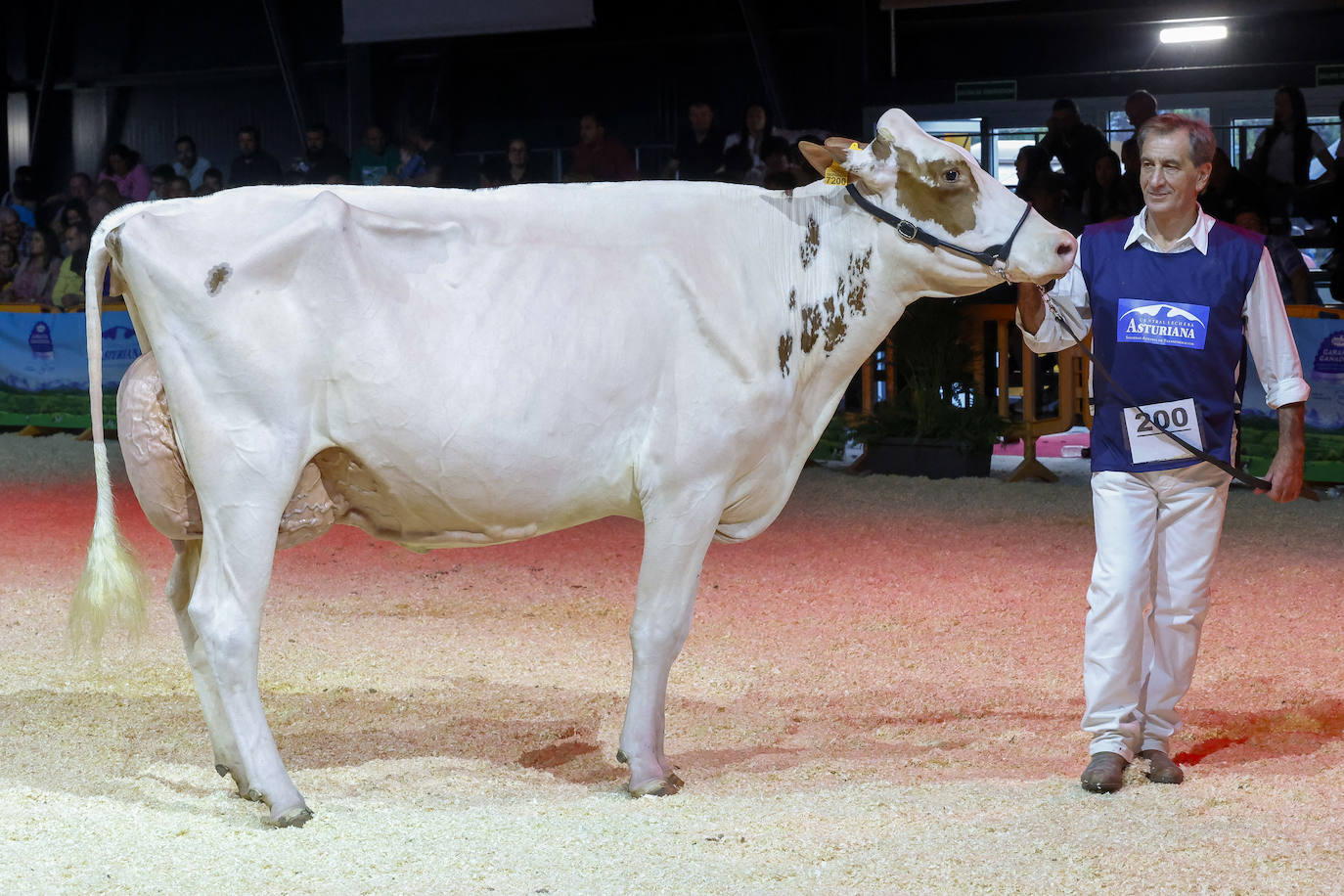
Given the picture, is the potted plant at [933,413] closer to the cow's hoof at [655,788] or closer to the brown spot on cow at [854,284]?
the brown spot on cow at [854,284]

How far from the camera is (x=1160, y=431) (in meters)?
4.41

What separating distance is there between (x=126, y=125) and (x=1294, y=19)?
52.2 ft

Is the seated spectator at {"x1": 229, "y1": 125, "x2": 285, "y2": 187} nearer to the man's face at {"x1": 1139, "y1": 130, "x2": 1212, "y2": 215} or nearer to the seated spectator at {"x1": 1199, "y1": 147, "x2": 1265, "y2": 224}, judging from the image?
the seated spectator at {"x1": 1199, "y1": 147, "x2": 1265, "y2": 224}

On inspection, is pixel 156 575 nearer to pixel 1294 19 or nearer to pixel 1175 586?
pixel 1175 586

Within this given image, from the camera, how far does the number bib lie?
4387 mm

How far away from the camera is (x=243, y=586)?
4109mm

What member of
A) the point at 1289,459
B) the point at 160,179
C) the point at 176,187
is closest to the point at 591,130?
the point at 176,187

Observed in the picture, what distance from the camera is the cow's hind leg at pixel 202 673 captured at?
4.43 metres

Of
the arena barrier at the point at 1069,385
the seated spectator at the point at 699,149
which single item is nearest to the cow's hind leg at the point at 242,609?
the arena barrier at the point at 1069,385

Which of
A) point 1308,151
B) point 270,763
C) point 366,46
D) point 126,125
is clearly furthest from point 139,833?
point 126,125

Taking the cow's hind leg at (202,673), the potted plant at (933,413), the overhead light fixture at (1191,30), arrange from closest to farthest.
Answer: the cow's hind leg at (202,673) < the potted plant at (933,413) < the overhead light fixture at (1191,30)

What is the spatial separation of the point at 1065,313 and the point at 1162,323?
302mm

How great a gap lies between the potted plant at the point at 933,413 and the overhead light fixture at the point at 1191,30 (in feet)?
16.0

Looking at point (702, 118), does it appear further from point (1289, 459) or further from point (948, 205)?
point (1289, 459)
